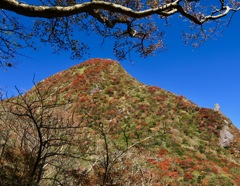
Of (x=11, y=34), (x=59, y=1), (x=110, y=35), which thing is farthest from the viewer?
(x=110, y=35)

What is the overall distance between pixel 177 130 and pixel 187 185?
37.0ft

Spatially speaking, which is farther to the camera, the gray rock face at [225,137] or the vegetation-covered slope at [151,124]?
the gray rock face at [225,137]

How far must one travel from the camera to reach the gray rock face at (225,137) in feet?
103

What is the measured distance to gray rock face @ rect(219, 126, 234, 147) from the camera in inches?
1241

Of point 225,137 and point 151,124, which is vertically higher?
point 225,137

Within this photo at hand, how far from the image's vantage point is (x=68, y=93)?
37.2 m

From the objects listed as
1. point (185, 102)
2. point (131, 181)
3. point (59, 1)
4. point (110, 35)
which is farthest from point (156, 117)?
point (59, 1)

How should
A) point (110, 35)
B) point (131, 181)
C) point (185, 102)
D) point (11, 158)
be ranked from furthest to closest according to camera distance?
1. point (185, 102)
2. point (131, 181)
3. point (11, 158)
4. point (110, 35)

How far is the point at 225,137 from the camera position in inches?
1278

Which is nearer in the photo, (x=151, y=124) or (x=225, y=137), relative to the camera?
(x=151, y=124)

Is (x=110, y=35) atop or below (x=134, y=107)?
below

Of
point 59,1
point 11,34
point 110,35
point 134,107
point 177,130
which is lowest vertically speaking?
point 11,34

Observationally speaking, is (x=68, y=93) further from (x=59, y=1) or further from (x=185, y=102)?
(x=59, y=1)

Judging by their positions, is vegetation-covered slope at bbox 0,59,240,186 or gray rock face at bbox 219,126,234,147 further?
gray rock face at bbox 219,126,234,147
